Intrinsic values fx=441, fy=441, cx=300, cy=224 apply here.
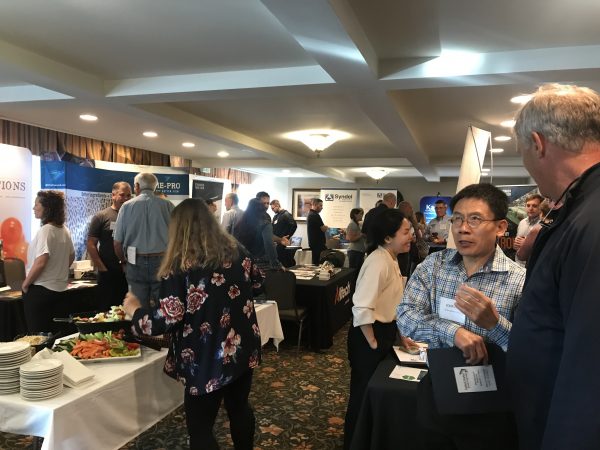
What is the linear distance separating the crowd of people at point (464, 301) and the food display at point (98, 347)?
20cm

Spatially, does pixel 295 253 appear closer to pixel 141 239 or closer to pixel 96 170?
pixel 96 170

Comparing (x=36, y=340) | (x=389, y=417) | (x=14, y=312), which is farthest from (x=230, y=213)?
(x=389, y=417)

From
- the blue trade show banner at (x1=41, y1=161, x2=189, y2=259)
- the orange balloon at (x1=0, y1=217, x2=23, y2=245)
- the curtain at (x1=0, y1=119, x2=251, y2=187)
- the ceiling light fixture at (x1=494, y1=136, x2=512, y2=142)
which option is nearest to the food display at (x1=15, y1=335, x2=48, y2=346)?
the orange balloon at (x1=0, y1=217, x2=23, y2=245)

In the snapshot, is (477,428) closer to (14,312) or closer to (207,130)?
(14,312)

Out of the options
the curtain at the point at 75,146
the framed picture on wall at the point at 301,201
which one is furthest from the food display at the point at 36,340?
the framed picture on wall at the point at 301,201

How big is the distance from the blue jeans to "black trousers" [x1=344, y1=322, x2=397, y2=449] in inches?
68.4

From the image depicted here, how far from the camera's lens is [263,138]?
241 inches

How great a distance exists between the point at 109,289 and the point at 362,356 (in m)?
2.68

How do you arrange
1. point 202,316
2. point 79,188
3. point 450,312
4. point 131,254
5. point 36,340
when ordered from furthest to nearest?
point 79,188
point 131,254
point 36,340
point 202,316
point 450,312

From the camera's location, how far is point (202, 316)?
1.64 meters

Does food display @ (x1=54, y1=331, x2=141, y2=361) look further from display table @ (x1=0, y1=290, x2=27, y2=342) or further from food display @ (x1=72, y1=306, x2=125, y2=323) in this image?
display table @ (x1=0, y1=290, x2=27, y2=342)

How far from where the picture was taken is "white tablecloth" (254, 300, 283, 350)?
2.85 meters

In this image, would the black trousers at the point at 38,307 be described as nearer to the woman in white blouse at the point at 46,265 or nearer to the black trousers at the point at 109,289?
the woman in white blouse at the point at 46,265

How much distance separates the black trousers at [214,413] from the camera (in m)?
1.68
